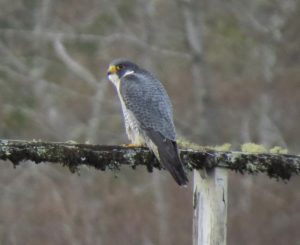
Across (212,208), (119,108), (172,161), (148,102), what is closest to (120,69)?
(148,102)

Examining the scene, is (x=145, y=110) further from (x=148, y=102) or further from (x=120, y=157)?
(x=120, y=157)

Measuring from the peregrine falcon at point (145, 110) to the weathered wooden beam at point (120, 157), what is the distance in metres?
0.49

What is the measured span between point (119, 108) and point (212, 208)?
43.1ft

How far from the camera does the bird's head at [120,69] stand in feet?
23.6

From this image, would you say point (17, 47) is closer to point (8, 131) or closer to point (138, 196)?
point (8, 131)

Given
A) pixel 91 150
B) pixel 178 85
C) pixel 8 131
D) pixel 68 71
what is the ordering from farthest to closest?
pixel 68 71 < pixel 178 85 < pixel 8 131 < pixel 91 150

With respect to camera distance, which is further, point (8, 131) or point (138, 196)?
point (8, 131)

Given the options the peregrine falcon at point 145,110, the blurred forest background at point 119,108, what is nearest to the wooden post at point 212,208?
the peregrine falcon at point 145,110

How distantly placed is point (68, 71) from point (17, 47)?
7.41 feet

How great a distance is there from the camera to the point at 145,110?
643 cm

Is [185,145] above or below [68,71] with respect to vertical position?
below

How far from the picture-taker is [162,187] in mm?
17094

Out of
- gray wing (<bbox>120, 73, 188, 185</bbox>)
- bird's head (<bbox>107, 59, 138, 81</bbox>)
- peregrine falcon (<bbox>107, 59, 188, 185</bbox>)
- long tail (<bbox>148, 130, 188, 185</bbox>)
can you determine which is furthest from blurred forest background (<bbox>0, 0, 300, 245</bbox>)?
long tail (<bbox>148, 130, 188, 185</bbox>)

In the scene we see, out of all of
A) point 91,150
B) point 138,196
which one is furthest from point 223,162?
point 138,196
